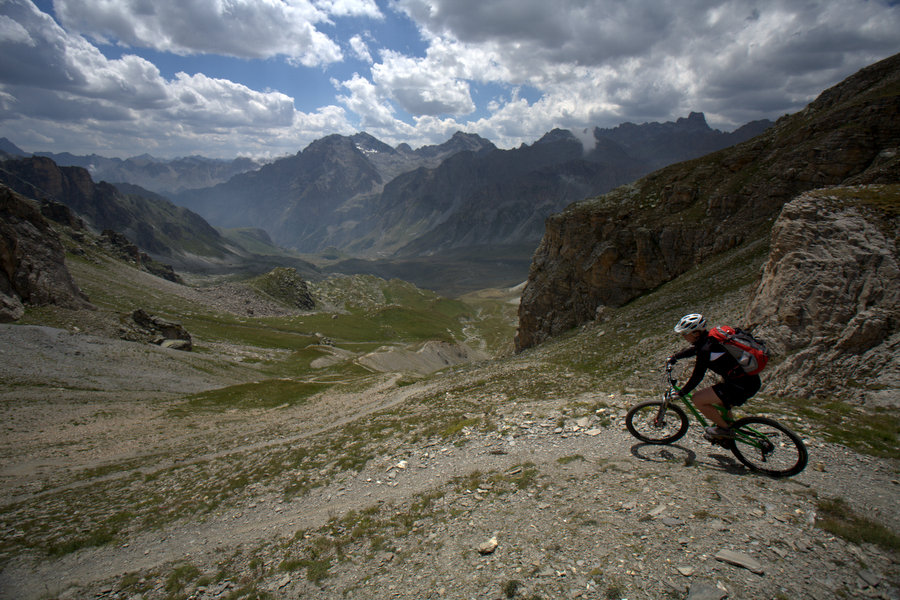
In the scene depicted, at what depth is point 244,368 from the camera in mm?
71438

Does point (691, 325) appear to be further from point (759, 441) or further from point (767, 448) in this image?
point (767, 448)

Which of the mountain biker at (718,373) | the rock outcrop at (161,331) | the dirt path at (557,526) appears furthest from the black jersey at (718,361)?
the rock outcrop at (161,331)

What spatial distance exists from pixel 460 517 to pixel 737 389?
809 cm

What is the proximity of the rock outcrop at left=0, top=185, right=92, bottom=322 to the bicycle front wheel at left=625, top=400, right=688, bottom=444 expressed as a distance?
7493cm

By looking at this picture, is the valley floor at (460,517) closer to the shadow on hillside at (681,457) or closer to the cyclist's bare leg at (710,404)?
the shadow on hillside at (681,457)

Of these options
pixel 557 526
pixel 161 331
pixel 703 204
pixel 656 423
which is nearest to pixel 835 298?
pixel 656 423

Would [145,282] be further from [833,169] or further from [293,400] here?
[833,169]

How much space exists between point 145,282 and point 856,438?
181207mm

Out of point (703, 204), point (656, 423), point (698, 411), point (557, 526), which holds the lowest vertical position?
point (557, 526)

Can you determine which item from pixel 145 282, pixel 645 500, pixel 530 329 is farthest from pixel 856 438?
pixel 145 282

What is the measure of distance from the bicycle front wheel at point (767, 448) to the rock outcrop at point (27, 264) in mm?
77724

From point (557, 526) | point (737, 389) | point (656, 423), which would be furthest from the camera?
point (656, 423)

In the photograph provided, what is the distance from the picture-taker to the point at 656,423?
12492mm

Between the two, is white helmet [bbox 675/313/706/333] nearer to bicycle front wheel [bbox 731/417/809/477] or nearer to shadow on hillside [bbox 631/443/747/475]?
bicycle front wheel [bbox 731/417/809/477]
